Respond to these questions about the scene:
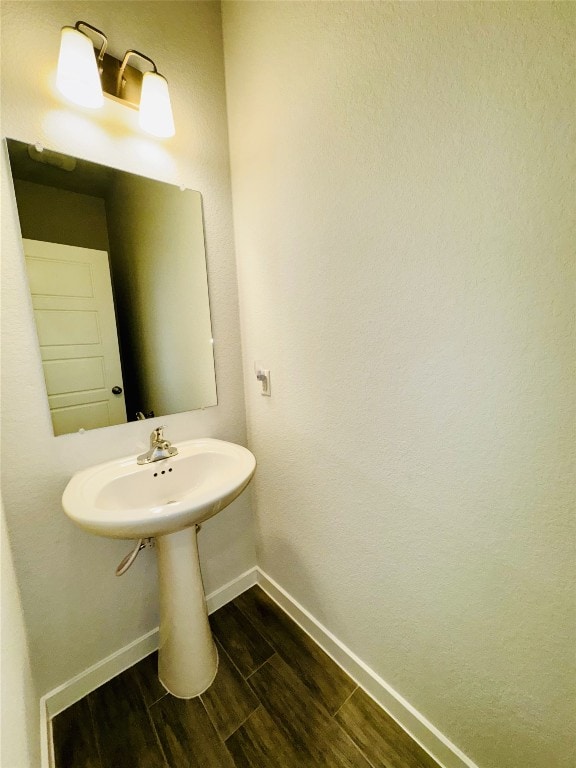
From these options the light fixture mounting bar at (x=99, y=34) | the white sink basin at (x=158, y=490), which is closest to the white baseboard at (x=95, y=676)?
the white sink basin at (x=158, y=490)

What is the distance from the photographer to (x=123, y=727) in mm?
913

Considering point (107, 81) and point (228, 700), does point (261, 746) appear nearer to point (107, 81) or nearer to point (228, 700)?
point (228, 700)

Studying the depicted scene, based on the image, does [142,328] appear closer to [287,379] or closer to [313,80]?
[287,379]

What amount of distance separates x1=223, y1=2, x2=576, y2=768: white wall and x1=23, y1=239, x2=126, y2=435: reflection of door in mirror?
582 millimetres

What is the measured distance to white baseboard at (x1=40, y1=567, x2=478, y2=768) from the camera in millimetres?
815

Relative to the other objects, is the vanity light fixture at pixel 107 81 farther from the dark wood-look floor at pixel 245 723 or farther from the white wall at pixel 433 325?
the dark wood-look floor at pixel 245 723

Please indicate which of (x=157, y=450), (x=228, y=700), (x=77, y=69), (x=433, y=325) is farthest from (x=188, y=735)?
(x=77, y=69)

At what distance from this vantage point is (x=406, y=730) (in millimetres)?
887

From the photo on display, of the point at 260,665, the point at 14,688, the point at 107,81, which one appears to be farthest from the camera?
the point at 260,665

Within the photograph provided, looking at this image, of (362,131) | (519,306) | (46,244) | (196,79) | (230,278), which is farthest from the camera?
(230,278)

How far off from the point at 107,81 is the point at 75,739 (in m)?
2.02

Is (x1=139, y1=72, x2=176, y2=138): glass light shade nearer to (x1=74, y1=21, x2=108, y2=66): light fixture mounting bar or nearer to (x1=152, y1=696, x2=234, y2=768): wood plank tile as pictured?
(x1=74, y1=21, x2=108, y2=66): light fixture mounting bar

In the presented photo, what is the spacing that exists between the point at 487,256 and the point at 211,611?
5.46 ft

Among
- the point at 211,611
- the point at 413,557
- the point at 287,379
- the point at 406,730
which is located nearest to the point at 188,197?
the point at 287,379
